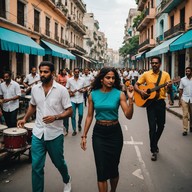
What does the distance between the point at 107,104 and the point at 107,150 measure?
56cm

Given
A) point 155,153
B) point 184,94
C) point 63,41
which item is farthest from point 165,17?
point 155,153

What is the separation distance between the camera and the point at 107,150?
321 centimetres

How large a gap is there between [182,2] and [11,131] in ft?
61.2

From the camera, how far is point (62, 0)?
30266mm

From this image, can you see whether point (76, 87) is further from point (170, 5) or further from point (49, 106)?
point (170, 5)

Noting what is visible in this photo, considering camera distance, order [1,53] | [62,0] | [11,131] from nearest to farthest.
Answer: [11,131] < [1,53] < [62,0]

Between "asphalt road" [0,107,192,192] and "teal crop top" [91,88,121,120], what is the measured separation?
1.35 metres

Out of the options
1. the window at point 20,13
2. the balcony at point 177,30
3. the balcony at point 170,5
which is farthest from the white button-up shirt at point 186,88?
the balcony at point 170,5

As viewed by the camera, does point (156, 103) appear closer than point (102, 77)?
No

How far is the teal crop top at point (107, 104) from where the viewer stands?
3260 millimetres

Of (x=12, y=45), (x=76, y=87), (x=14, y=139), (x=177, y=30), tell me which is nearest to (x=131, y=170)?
(x=14, y=139)

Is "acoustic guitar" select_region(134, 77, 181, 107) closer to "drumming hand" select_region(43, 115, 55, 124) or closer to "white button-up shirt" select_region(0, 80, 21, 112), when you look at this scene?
"drumming hand" select_region(43, 115, 55, 124)

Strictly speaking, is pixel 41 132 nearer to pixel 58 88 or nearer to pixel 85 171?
pixel 58 88

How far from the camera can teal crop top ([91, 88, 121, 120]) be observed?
326 cm
